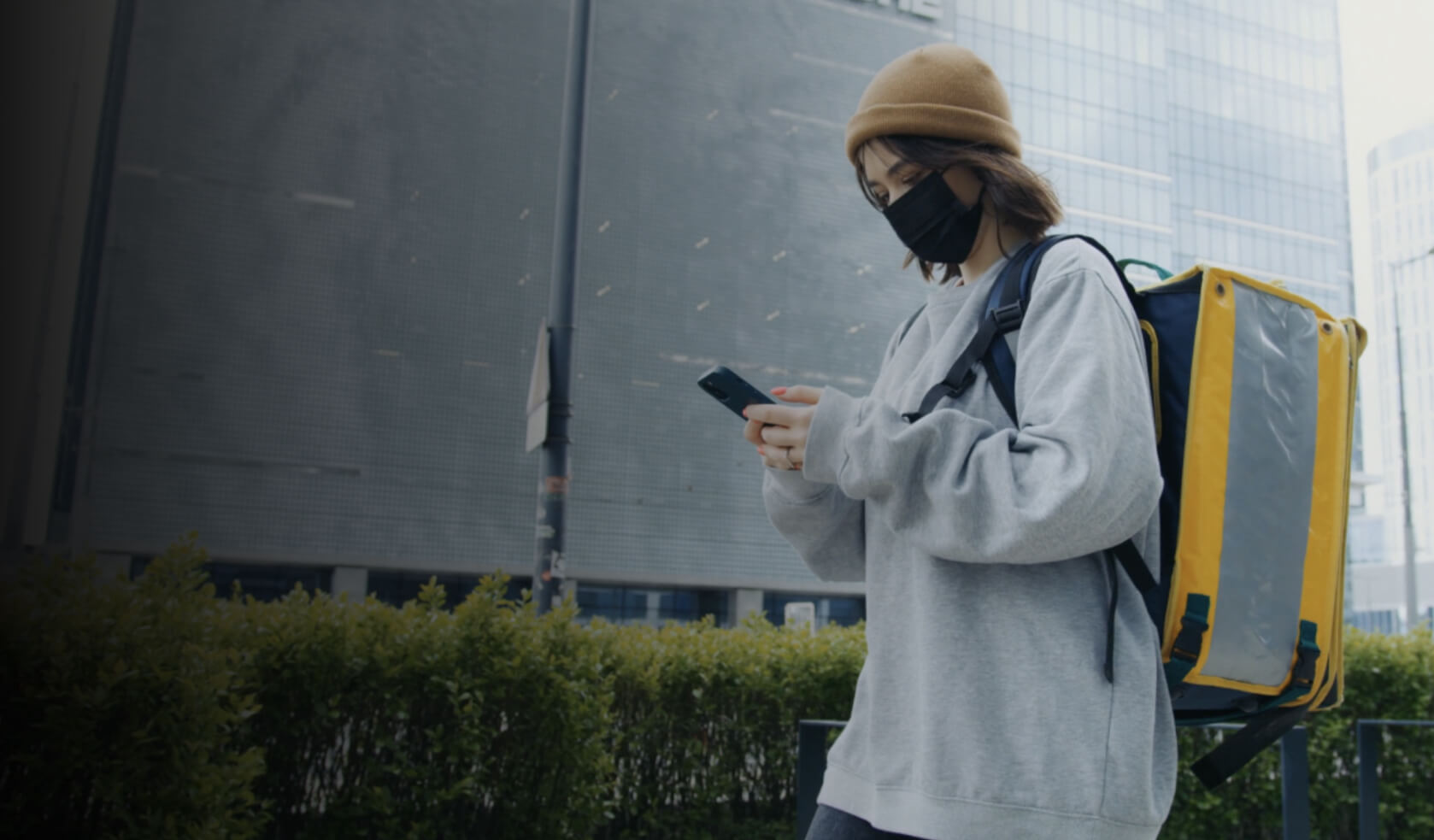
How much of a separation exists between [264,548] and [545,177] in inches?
411

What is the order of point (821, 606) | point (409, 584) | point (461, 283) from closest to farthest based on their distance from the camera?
1. point (409, 584)
2. point (461, 283)
3. point (821, 606)

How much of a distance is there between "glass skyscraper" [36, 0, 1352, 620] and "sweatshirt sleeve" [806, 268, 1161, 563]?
23884 mm

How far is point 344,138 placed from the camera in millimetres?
25406

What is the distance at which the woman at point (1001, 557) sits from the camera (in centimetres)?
95

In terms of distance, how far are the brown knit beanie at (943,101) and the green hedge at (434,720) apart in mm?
2342

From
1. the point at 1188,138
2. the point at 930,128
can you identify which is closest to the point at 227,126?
the point at 930,128

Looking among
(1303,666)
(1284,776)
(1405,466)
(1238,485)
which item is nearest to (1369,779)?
(1284,776)

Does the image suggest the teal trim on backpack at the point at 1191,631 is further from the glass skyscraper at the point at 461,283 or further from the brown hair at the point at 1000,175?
the glass skyscraper at the point at 461,283

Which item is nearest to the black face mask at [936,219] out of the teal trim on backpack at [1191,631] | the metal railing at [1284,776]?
the teal trim on backpack at [1191,631]

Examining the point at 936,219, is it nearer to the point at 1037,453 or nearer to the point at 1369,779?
the point at 1037,453

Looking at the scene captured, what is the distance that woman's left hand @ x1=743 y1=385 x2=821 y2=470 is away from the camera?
1120 millimetres

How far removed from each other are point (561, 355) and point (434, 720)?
9.71ft

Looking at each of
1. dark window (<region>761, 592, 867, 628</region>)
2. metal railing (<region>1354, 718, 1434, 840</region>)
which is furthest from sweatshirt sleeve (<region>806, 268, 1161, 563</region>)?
dark window (<region>761, 592, 867, 628</region>)

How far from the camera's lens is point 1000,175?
3.95ft
